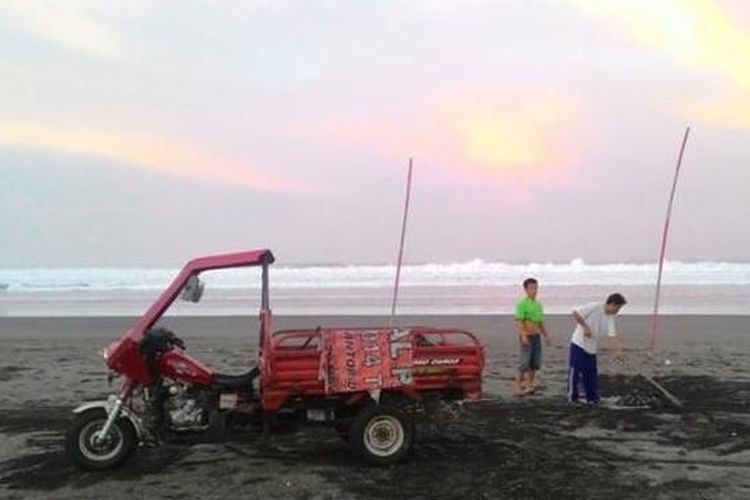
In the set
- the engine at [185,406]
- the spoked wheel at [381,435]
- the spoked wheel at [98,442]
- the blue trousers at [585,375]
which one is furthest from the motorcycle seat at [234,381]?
the blue trousers at [585,375]

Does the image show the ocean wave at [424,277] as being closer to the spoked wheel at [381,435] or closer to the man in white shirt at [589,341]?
the man in white shirt at [589,341]

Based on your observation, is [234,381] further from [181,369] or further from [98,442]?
[98,442]

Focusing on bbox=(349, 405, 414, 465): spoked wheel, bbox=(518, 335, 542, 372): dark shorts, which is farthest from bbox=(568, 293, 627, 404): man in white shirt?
bbox=(349, 405, 414, 465): spoked wheel

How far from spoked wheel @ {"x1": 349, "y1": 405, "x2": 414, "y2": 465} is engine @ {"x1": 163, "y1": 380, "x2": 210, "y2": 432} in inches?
51.0

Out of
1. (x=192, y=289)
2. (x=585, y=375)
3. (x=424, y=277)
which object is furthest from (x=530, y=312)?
(x=424, y=277)

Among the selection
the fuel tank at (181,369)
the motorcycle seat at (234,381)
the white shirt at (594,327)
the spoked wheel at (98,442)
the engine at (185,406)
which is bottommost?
the spoked wheel at (98,442)

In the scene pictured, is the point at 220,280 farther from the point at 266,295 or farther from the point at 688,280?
the point at 266,295

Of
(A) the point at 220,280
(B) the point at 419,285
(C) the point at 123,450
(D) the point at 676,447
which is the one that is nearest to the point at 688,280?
(B) the point at 419,285

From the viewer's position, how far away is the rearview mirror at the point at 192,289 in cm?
734

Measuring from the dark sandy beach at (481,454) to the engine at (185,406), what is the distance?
1.36 ft

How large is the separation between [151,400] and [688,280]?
138 ft

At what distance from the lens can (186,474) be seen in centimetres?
730

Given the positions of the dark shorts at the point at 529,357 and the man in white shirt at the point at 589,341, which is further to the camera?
the dark shorts at the point at 529,357

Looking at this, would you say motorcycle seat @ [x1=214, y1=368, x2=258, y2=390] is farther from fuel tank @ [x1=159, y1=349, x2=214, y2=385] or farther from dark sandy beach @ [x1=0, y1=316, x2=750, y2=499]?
dark sandy beach @ [x1=0, y1=316, x2=750, y2=499]
